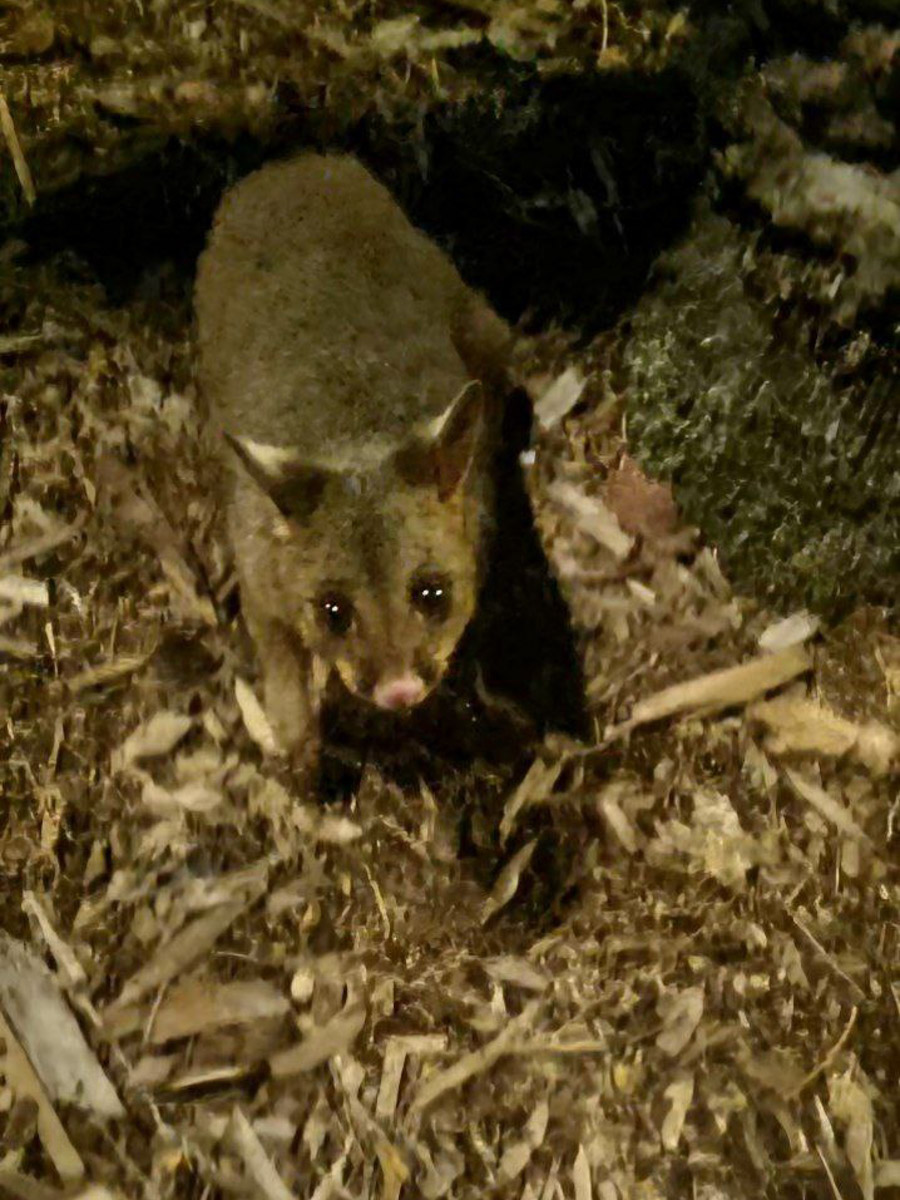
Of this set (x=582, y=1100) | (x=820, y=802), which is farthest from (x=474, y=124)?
(x=582, y=1100)

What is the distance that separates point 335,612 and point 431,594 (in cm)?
29

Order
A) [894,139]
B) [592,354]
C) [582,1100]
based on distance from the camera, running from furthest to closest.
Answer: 1. [592,354]
2. [582,1100]
3. [894,139]

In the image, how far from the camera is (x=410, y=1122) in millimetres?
3312

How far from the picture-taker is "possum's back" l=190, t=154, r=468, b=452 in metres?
3.35

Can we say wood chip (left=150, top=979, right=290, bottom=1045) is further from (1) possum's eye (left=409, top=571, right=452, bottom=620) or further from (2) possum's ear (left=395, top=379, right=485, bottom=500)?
(2) possum's ear (left=395, top=379, right=485, bottom=500)

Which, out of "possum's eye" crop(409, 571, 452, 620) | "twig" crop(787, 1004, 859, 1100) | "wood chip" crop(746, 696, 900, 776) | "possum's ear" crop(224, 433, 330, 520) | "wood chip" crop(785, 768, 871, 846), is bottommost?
"twig" crop(787, 1004, 859, 1100)

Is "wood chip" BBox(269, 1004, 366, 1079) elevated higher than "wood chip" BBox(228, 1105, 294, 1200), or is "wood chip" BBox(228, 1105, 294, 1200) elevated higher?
"wood chip" BBox(269, 1004, 366, 1079)

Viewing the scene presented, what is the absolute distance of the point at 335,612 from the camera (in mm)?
3117

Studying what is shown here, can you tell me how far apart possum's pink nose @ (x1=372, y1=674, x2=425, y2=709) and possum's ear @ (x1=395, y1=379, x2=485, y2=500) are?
55 cm

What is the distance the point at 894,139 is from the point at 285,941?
311cm

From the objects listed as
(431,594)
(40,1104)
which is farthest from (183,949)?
(431,594)

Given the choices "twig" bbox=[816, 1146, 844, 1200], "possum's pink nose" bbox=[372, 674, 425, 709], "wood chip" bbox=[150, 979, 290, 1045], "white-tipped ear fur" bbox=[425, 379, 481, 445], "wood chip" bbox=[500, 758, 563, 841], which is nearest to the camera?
"white-tipped ear fur" bbox=[425, 379, 481, 445]

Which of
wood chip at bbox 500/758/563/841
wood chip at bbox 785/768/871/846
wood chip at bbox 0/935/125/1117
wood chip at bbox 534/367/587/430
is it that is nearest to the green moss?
wood chip at bbox 534/367/587/430

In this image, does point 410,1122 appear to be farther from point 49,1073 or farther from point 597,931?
point 49,1073
